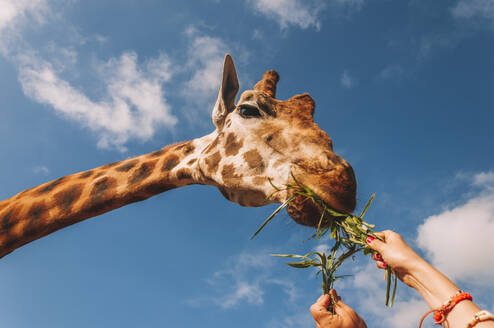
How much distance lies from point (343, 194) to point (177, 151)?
2.89 meters

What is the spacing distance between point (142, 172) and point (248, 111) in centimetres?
189

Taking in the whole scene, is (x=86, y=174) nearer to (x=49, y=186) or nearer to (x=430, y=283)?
(x=49, y=186)

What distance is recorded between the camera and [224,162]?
3906 mm

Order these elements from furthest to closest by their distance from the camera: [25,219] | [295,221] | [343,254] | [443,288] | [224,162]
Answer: [25,219] → [224,162] → [295,221] → [343,254] → [443,288]

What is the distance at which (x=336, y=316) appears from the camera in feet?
7.77

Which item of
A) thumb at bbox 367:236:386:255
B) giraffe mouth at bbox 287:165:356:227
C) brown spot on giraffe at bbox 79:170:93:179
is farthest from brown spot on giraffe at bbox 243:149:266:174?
brown spot on giraffe at bbox 79:170:93:179

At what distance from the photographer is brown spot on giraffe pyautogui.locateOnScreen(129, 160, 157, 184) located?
15.0 ft

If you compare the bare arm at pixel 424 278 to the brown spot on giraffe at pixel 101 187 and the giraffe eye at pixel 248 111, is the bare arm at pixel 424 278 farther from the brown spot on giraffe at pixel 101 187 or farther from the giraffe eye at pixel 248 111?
the brown spot on giraffe at pixel 101 187

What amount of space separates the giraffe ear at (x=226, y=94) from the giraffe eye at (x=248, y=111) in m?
0.38

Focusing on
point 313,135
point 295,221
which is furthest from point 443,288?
point 313,135

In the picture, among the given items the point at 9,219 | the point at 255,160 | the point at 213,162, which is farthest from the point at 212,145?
the point at 9,219

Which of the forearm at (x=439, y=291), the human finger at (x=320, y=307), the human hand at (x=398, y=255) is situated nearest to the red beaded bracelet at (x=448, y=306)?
the forearm at (x=439, y=291)

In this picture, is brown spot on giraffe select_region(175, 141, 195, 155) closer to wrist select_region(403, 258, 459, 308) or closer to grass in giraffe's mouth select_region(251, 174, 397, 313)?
grass in giraffe's mouth select_region(251, 174, 397, 313)

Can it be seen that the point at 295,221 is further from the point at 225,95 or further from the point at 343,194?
the point at 225,95
